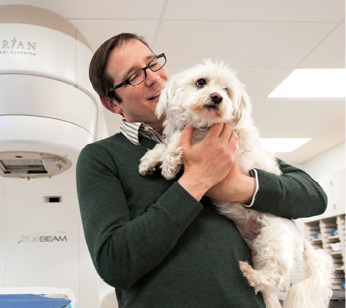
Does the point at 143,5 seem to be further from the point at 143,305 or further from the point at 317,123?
the point at 317,123

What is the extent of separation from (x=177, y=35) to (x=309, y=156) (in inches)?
196

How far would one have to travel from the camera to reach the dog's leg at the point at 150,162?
1015 millimetres

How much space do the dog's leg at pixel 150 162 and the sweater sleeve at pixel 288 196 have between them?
27cm

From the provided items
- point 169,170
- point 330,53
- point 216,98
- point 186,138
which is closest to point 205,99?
point 216,98

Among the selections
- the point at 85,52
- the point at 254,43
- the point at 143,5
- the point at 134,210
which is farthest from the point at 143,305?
the point at 254,43

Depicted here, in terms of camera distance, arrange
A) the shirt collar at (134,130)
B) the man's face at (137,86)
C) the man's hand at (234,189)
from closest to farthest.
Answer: the man's hand at (234,189)
the shirt collar at (134,130)
the man's face at (137,86)

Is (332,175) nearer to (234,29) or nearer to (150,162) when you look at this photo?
(234,29)

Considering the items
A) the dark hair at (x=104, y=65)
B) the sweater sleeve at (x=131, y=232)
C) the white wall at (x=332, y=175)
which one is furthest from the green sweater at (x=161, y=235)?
the white wall at (x=332, y=175)

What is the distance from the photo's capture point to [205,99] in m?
1.15

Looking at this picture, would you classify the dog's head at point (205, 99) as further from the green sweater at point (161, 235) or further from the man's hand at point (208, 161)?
the green sweater at point (161, 235)

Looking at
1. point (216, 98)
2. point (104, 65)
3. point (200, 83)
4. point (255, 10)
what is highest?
point (255, 10)

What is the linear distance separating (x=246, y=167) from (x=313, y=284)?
38cm

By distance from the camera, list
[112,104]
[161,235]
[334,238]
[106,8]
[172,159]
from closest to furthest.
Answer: [161,235] < [172,159] < [112,104] < [106,8] < [334,238]

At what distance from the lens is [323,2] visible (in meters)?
2.48
